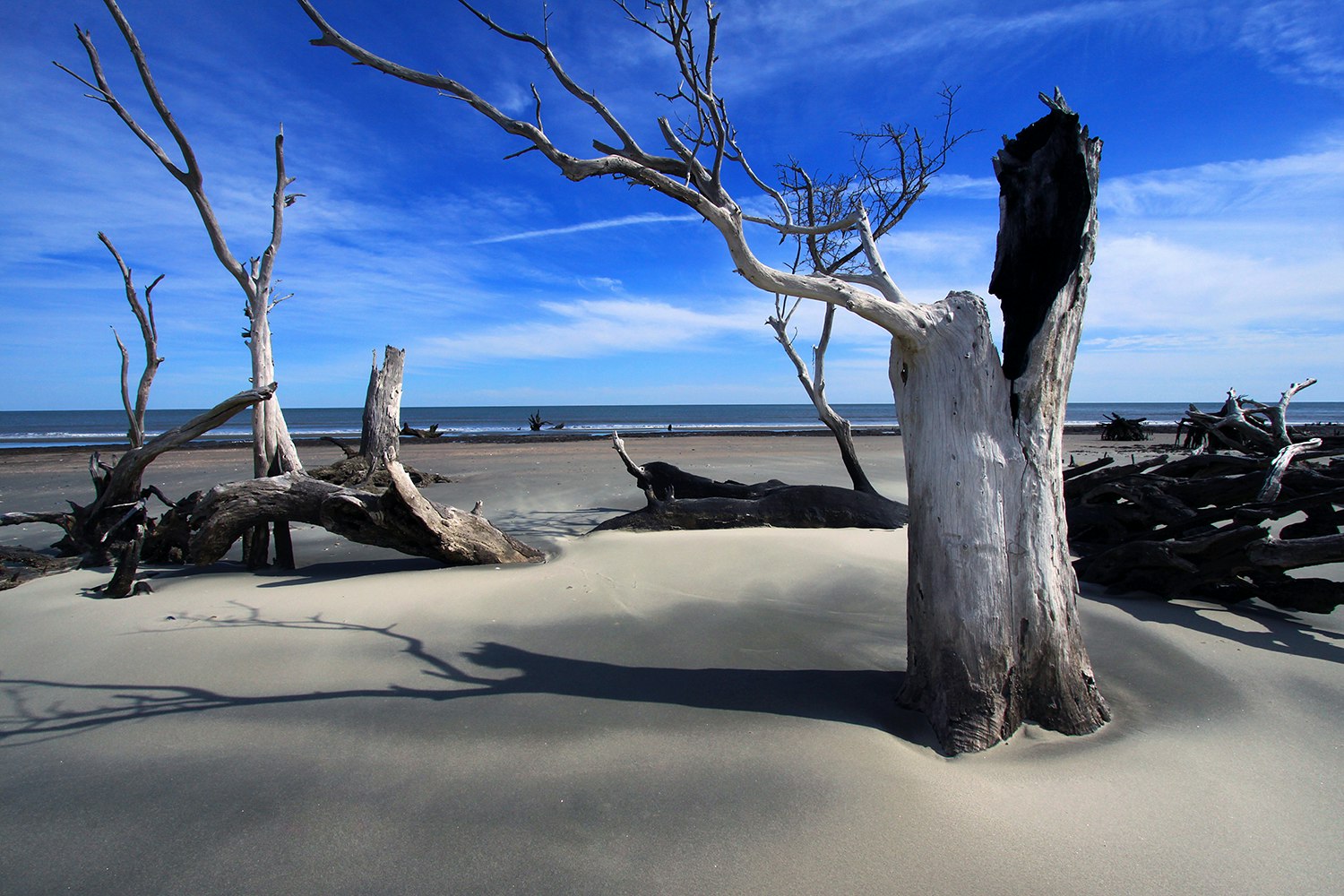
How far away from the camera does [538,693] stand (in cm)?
345

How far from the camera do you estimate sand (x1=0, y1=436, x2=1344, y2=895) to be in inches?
86.0

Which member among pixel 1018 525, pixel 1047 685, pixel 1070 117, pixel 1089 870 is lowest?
pixel 1089 870

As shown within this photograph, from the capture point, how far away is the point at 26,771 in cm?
276

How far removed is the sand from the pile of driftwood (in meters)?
0.23

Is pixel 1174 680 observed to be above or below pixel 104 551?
below

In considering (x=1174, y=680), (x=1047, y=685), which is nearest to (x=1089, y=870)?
(x=1047, y=685)

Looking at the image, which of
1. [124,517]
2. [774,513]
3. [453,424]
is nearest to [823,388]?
[774,513]

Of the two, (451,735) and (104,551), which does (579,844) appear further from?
(104,551)

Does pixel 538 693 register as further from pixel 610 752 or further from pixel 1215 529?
pixel 1215 529

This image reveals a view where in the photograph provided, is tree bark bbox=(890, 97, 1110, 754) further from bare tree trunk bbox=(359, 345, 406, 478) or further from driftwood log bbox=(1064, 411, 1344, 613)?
bare tree trunk bbox=(359, 345, 406, 478)

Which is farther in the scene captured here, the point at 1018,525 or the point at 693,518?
the point at 693,518

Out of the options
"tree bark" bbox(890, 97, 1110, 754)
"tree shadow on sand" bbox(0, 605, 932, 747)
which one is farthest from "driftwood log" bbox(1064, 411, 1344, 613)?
"tree shadow on sand" bbox(0, 605, 932, 747)

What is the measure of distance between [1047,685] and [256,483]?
229 inches

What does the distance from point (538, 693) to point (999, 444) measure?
2.48m
